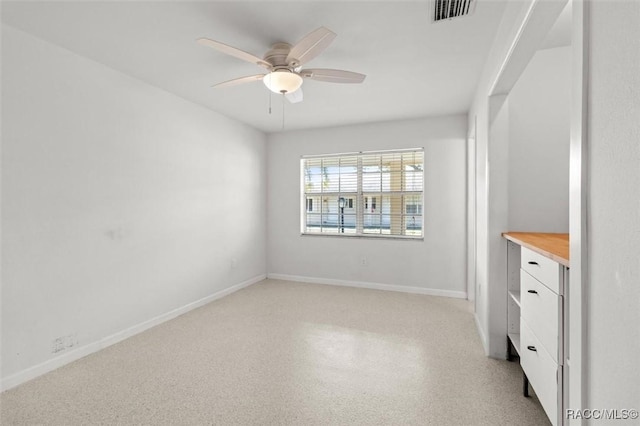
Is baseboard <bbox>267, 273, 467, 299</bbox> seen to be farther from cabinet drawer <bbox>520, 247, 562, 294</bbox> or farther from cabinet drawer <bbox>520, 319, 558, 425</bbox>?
cabinet drawer <bbox>520, 247, 562, 294</bbox>

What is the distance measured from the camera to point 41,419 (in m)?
1.77

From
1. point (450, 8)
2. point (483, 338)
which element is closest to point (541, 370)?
point (483, 338)

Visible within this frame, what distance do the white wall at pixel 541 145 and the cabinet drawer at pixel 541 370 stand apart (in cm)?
98

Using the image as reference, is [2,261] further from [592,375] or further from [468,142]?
[468,142]

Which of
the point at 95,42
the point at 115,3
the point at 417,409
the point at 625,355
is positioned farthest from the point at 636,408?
the point at 95,42

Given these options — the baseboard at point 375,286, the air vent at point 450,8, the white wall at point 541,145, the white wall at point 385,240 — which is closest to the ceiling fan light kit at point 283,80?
the air vent at point 450,8

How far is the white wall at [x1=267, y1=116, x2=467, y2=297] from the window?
15 centimetres

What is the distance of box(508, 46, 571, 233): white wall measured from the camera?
243 centimetres

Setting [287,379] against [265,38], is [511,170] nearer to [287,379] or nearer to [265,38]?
[265,38]

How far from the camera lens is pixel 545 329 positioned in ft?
5.07

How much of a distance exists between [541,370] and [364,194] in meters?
3.34

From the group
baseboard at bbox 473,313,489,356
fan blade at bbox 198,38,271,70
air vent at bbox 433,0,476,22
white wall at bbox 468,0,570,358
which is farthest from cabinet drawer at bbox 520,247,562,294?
fan blade at bbox 198,38,271,70

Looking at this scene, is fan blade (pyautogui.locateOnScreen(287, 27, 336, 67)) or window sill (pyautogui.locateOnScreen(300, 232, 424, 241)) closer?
fan blade (pyautogui.locateOnScreen(287, 27, 336, 67))

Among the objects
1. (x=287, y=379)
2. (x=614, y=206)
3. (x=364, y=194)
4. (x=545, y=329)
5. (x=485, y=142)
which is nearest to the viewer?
(x=614, y=206)
